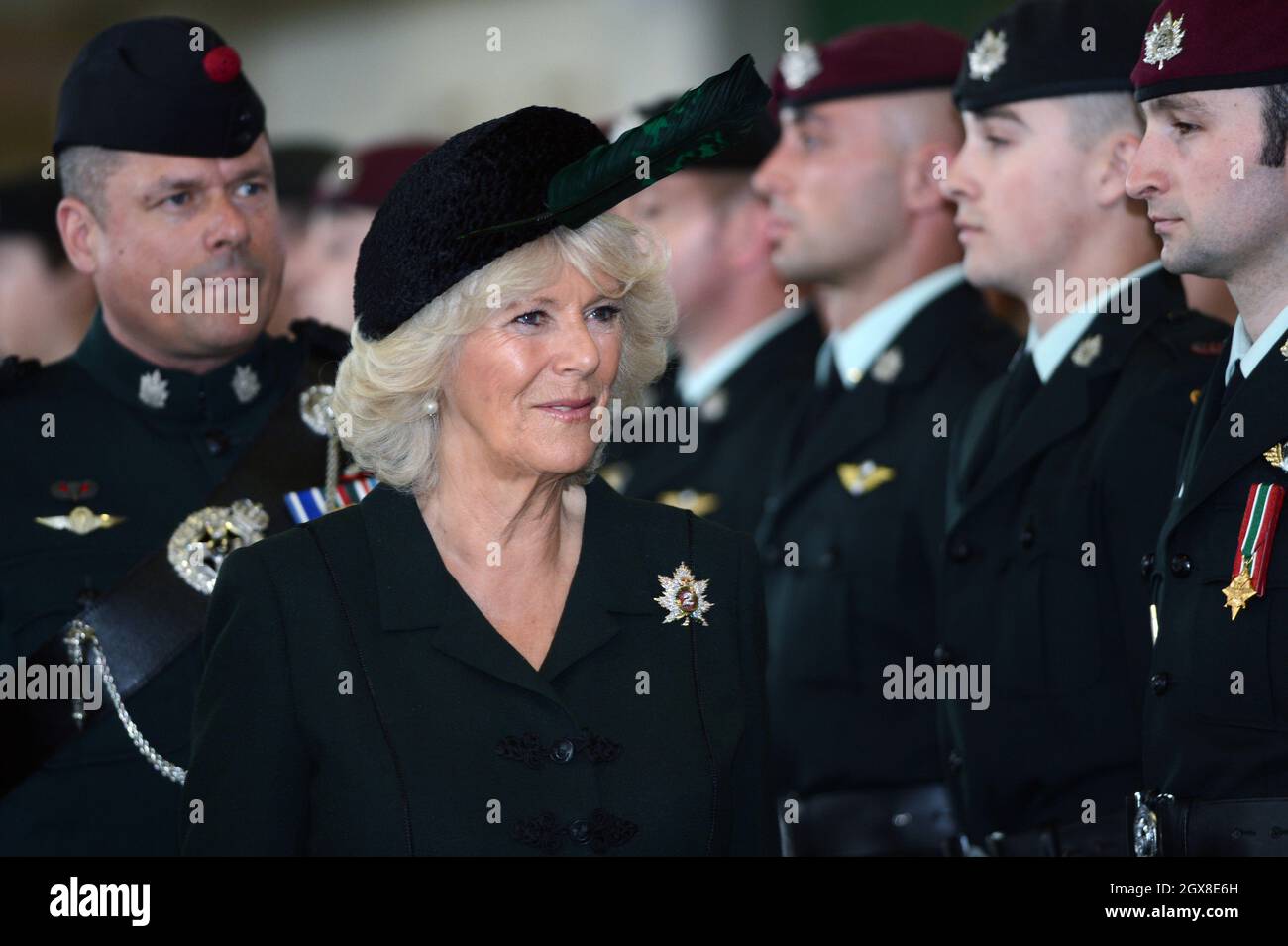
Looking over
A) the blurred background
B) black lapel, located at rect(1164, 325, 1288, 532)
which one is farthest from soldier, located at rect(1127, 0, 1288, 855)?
the blurred background

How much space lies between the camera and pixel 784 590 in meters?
4.69

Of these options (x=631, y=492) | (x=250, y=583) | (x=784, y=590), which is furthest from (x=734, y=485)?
(x=250, y=583)

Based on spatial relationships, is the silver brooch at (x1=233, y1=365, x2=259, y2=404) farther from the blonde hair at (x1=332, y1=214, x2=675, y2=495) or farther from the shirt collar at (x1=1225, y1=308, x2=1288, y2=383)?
the shirt collar at (x1=1225, y1=308, x2=1288, y2=383)

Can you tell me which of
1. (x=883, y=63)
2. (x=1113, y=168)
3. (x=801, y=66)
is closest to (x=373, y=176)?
(x=801, y=66)

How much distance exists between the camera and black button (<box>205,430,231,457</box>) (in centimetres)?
370

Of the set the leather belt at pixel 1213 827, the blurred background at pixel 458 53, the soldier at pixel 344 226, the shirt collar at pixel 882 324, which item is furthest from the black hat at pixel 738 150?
the blurred background at pixel 458 53

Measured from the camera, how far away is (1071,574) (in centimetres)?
364

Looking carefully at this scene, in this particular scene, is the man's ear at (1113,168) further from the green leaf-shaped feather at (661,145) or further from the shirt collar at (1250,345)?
the green leaf-shaped feather at (661,145)

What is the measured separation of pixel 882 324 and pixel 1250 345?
185 centimetres

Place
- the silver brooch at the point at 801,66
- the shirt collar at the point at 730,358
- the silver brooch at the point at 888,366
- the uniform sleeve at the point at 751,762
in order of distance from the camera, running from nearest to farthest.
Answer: the uniform sleeve at the point at 751,762, the silver brooch at the point at 888,366, the silver brooch at the point at 801,66, the shirt collar at the point at 730,358

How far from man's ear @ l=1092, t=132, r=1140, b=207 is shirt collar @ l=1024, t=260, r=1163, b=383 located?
0.16 metres

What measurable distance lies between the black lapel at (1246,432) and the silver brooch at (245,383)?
70.3 inches

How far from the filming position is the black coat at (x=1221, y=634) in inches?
116

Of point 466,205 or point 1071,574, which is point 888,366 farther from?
point 466,205
